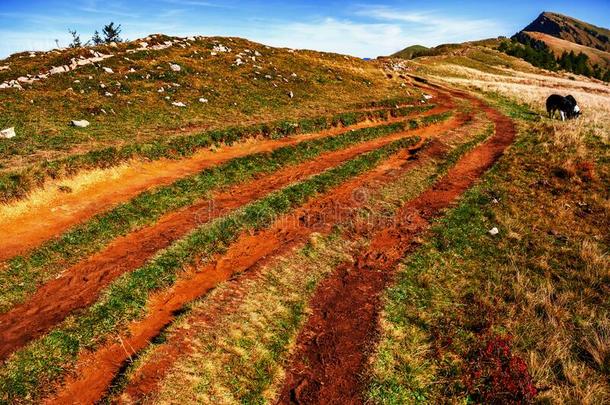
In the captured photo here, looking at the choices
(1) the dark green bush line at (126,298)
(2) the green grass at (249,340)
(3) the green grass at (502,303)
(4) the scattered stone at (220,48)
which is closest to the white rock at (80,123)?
(1) the dark green bush line at (126,298)

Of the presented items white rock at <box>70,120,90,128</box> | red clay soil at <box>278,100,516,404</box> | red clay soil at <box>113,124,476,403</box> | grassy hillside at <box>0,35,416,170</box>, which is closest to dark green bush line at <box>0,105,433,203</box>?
grassy hillside at <box>0,35,416,170</box>

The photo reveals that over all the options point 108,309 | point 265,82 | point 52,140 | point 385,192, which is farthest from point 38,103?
point 385,192

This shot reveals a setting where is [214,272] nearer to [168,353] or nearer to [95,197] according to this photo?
[168,353]

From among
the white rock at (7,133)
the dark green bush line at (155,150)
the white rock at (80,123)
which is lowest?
the dark green bush line at (155,150)

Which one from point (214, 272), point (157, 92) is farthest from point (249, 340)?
point (157, 92)

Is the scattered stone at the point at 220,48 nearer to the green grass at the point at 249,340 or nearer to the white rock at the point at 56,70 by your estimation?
the white rock at the point at 56,70

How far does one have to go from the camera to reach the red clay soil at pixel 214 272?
834 centimetres

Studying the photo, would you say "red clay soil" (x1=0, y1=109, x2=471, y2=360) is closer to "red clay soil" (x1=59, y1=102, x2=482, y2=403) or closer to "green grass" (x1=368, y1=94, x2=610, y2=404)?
"red clay soil" (x1=59, y1=102, x2=482, y2=403)

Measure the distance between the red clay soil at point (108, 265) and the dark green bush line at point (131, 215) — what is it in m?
0.35

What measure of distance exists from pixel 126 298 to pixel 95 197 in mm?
7138

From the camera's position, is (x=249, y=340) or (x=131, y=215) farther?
(x=131, y=215)

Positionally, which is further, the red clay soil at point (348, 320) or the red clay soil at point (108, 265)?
the red clay soil at point (108, 265)

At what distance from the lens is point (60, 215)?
14.5 m

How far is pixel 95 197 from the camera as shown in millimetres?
16000
